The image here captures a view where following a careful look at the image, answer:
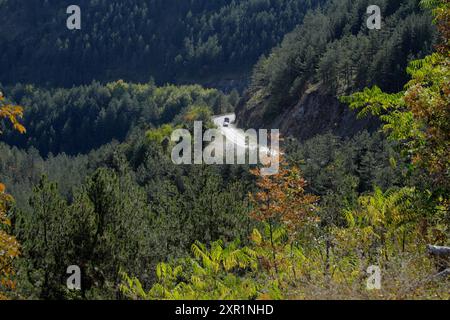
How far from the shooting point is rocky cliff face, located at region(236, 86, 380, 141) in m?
67.1

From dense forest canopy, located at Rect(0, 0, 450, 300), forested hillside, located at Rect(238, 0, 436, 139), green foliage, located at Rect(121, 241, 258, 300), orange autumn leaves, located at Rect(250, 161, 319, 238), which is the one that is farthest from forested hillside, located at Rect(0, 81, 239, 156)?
green foliage, located at Rect(121, 241, 258, 300)

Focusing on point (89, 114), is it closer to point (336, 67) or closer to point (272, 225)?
point (336, 67)

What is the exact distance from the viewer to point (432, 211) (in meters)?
10.0

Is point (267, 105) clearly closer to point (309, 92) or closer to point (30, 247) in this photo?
point (309, 92)

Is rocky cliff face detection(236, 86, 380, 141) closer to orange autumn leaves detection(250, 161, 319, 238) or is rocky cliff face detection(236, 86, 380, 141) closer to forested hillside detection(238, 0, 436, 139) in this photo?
forested hillside detection(238, 0, 436, 139)

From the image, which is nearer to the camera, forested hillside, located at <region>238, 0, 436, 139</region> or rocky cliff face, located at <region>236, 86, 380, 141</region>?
rocky cliff face, located at <region>236, 86, 380, 141</region>

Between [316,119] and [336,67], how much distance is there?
679cm

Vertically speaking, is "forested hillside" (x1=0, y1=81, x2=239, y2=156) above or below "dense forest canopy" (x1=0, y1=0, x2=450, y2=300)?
above

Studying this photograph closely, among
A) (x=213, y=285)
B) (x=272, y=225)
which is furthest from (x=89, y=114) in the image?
(x=213, y=285)

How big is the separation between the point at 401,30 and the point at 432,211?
64092 millimetres

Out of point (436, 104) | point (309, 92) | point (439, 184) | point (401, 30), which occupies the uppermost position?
point (401, 30)

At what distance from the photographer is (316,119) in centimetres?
7362

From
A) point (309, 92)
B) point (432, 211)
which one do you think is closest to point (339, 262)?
point (432, 211)
